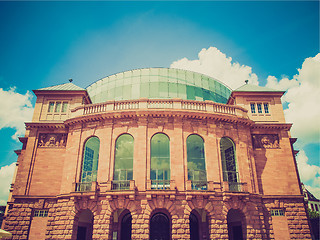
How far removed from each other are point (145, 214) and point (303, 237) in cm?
→ 1399

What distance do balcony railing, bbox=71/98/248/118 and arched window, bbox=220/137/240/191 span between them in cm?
308

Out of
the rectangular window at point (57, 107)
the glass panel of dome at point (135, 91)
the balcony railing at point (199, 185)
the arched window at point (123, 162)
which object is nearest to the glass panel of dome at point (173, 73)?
the glass panel of dome at point (135, 91)

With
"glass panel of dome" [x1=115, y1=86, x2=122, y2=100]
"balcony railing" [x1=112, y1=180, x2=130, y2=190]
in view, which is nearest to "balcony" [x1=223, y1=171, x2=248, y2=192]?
"balcony railing" [x1=112, y1=180, x2=130, y2=190]

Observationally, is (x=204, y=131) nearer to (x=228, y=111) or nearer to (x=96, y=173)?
(x=228, y=111)

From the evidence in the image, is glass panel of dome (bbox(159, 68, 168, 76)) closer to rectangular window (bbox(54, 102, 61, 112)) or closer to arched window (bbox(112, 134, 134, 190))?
rectangular window (bbox(54, 102, 61, 112))

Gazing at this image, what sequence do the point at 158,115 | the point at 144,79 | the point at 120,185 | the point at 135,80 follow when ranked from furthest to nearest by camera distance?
the point at 135,80, the point at 144,79, the point at 158,115, the point at 120,185

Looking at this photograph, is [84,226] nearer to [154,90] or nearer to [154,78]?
[154,90]

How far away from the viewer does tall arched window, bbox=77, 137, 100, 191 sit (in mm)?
20812

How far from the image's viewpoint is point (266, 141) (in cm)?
2431

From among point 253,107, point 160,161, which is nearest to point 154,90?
point 253,107

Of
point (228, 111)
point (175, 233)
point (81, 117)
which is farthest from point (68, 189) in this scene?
point (228, 111)

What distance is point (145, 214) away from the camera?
739 inches

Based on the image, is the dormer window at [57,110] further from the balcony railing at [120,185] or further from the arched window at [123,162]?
the balcony railing at [120,185]

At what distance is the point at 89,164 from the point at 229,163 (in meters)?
13.7
